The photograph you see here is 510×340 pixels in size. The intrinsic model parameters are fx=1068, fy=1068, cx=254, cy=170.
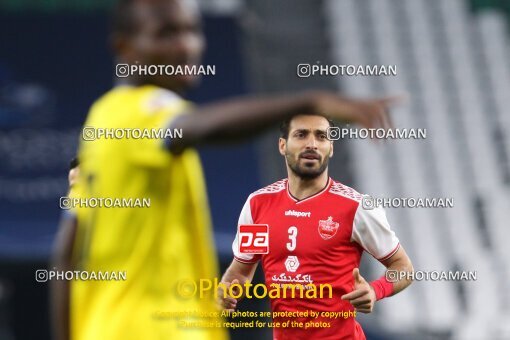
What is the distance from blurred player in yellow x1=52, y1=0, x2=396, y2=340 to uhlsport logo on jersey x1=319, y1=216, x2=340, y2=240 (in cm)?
122

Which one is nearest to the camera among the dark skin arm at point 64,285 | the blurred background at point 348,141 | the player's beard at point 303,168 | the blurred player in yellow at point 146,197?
the blurred player in yellow at point 146,197

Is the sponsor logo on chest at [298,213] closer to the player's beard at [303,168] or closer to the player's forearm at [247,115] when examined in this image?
the player's beard at [303,168]

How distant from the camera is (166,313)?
2.08 metres

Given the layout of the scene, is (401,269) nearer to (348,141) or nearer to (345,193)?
(345,193)

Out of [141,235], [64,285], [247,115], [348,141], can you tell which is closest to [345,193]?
[64,285]

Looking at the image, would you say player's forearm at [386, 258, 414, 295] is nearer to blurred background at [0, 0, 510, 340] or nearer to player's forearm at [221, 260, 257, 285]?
player's forearm at [221, 260, 257, 285]

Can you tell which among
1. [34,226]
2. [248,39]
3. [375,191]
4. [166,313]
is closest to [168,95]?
[166,313]

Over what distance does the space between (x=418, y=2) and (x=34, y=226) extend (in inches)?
159

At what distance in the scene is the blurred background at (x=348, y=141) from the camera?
7172 millimetres

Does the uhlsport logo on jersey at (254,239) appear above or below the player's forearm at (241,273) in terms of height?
above

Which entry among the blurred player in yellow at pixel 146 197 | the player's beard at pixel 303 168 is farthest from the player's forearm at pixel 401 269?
the blurred player in yellow at pixel 146 197

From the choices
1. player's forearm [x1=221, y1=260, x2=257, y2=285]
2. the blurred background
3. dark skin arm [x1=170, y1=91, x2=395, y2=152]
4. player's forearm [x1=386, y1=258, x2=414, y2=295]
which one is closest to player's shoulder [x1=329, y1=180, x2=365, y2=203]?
player's forearm [x1=386, y1=258, x2=414, y2=295]

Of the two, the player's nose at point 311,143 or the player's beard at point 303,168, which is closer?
the player's nose at point 311,143

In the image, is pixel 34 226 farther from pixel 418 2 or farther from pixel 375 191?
pixel 418 2
